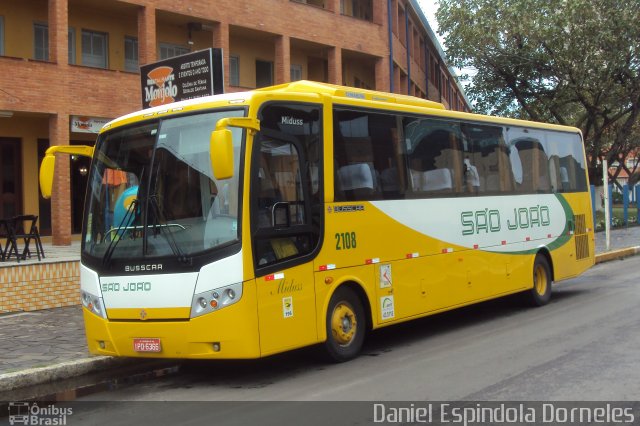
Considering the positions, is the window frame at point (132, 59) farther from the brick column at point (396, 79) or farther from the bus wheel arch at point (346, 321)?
the bus wheel arch at point (346, 321)

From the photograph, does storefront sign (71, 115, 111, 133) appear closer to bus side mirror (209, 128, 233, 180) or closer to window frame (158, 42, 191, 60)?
window frame (158, 42, 191, 60)

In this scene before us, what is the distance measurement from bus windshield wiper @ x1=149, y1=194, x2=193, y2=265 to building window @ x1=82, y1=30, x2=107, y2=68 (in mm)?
16396

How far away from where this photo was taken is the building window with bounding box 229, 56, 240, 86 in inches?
997

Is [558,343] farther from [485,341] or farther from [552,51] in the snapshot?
[552,51]

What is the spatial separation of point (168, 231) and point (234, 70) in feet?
63.6

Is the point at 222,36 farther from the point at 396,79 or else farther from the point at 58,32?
the point at 396,79

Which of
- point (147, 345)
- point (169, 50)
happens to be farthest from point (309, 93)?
point (169, 50)

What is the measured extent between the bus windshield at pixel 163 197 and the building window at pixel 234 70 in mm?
18131

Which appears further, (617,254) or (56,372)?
(617,254)

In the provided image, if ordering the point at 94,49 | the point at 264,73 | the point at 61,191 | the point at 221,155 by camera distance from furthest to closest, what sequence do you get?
the point at 264,73 → the point at 94,49 → the point at 61,191 → the point at 221,155

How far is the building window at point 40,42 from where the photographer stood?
20781 millimetres

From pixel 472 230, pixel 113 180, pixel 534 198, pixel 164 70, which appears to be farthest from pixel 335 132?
pixel 164 70

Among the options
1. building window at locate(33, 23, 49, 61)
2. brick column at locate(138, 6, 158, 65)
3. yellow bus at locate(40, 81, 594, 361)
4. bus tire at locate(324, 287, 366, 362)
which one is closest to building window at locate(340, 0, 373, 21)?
brick column at locate(138, 6, 158, 65)

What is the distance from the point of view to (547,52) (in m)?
28.9
